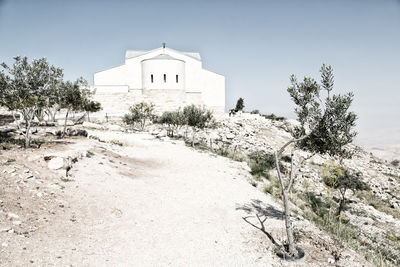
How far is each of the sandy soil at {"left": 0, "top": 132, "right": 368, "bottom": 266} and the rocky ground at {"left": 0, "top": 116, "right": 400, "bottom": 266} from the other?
30 millimetres

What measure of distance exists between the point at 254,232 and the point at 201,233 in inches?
73.7

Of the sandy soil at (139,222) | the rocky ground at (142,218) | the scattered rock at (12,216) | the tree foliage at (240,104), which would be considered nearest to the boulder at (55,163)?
the rocky ground at (142,218)

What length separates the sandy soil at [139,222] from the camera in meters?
6.34

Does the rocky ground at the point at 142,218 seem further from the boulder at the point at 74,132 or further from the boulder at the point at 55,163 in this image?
the boulder at the point at 74,132

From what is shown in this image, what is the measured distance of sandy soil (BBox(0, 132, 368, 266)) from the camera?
6336 millimetres

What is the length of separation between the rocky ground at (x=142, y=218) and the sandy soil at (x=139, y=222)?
30 mm

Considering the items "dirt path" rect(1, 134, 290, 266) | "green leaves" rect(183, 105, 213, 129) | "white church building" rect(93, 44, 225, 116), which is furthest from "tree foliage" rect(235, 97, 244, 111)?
"dirt path" rect(1, 134, 290, 266)

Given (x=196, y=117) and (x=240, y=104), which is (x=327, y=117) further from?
(x=240, y=104)

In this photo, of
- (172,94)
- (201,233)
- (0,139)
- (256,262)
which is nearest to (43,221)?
(201,233)

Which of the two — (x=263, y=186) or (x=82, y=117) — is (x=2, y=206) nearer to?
(x=263, y=186)

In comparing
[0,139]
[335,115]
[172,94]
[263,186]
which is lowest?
[263,186]

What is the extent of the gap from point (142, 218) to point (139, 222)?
1.06 ft

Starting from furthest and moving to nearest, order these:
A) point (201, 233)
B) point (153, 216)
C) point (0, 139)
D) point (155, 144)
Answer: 1. point (155, 144)
2. point (0, 139)
3. point (153, 216)
4. point (201, 233)

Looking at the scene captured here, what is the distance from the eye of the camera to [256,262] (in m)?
6.77
